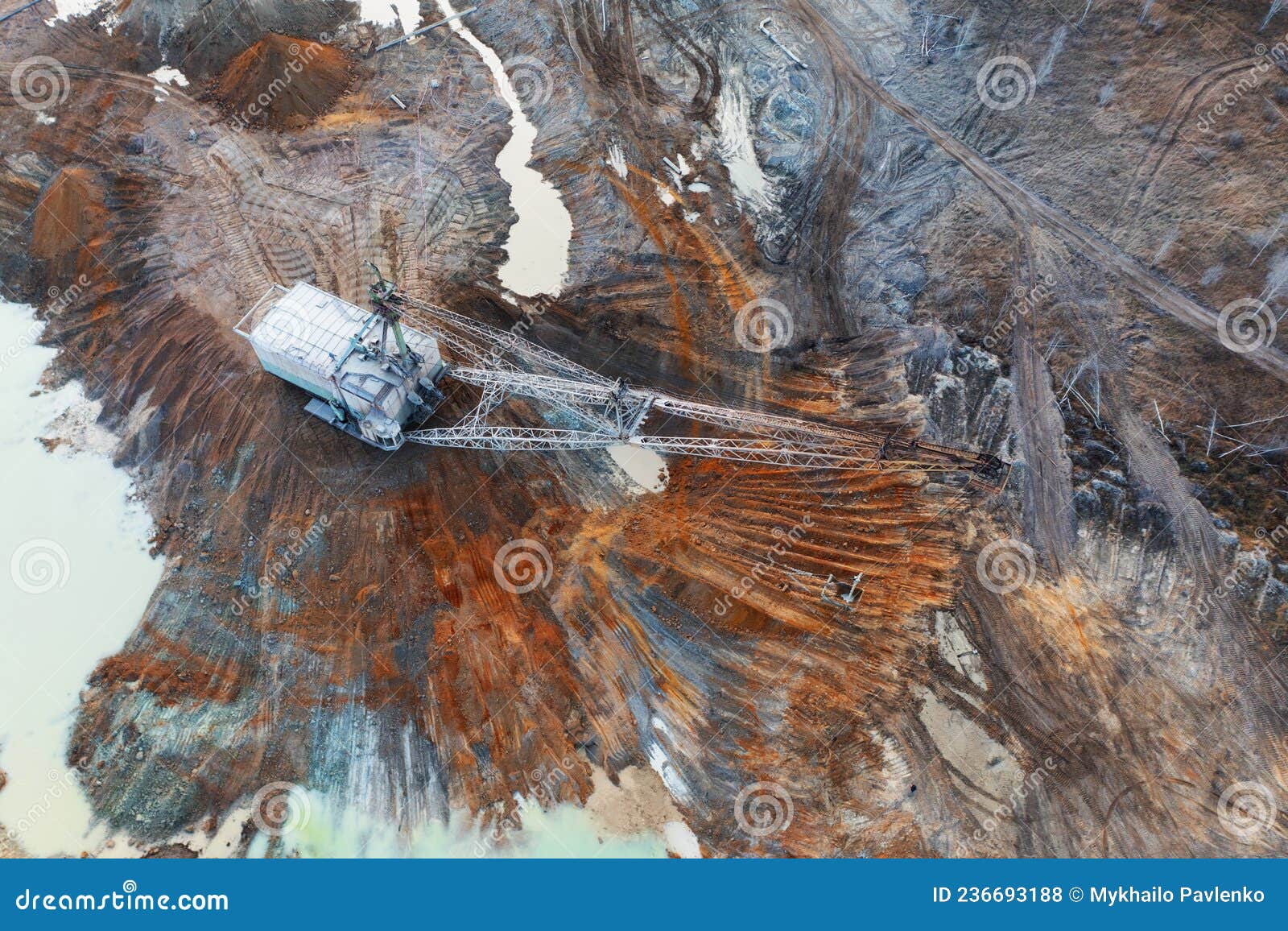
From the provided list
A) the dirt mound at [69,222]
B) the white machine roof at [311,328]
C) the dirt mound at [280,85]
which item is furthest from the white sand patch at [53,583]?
the dirt mound at [280,85]

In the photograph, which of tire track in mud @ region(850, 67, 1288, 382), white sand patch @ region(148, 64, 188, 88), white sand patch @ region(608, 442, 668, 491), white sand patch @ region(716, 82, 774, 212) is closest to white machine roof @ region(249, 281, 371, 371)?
white sand patch @ region(608, 442, 668, 491)

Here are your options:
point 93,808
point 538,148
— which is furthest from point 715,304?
point 93,808

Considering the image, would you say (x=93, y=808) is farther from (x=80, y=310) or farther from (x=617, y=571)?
(x=80, y=310)

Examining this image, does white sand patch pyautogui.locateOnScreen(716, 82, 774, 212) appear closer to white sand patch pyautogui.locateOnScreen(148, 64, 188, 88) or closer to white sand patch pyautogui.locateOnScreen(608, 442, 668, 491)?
white sand patch pyautogui.locateOnScreen(608, 442, 668, 491)

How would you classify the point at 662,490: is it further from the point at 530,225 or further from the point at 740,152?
the point at 740,152

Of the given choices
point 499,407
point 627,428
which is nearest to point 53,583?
point 499,407

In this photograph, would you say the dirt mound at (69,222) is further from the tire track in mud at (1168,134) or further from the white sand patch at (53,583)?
the tire track in mud at (1168,134)
